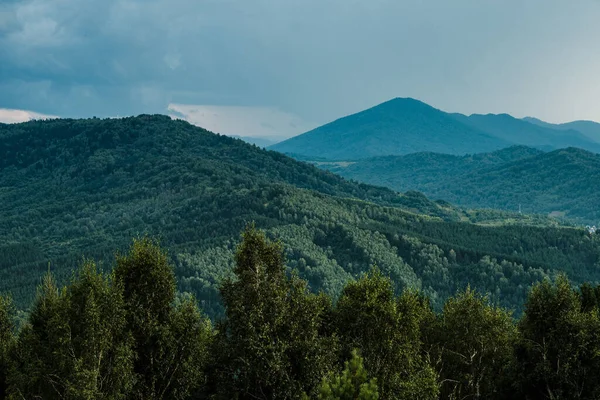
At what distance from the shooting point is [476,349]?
5231 cm

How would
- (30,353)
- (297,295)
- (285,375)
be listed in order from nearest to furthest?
(285,375), (297,295), (30,353)

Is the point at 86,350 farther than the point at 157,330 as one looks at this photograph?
No

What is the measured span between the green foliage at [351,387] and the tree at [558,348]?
24.5 meters

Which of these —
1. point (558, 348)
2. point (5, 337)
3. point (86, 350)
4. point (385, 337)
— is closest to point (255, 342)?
point (385, 337)

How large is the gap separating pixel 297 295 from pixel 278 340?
4013 mm

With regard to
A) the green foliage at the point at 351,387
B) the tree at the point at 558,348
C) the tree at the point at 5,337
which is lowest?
the tree at the point at 5,337

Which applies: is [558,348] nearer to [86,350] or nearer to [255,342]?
[255,342]

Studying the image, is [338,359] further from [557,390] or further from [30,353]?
[30,353]

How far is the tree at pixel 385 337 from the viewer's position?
3862 centimetres

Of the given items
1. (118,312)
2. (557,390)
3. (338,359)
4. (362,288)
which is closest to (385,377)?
(338,359)

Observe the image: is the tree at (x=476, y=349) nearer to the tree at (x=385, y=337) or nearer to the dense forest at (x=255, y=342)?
the dense forest at (x=255, y=342)

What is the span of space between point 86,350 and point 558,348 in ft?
128

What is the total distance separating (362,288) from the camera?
4344 centimetres

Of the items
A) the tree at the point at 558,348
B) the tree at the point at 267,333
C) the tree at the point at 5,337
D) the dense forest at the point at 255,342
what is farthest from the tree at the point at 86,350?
the tree at the point at 558,348
